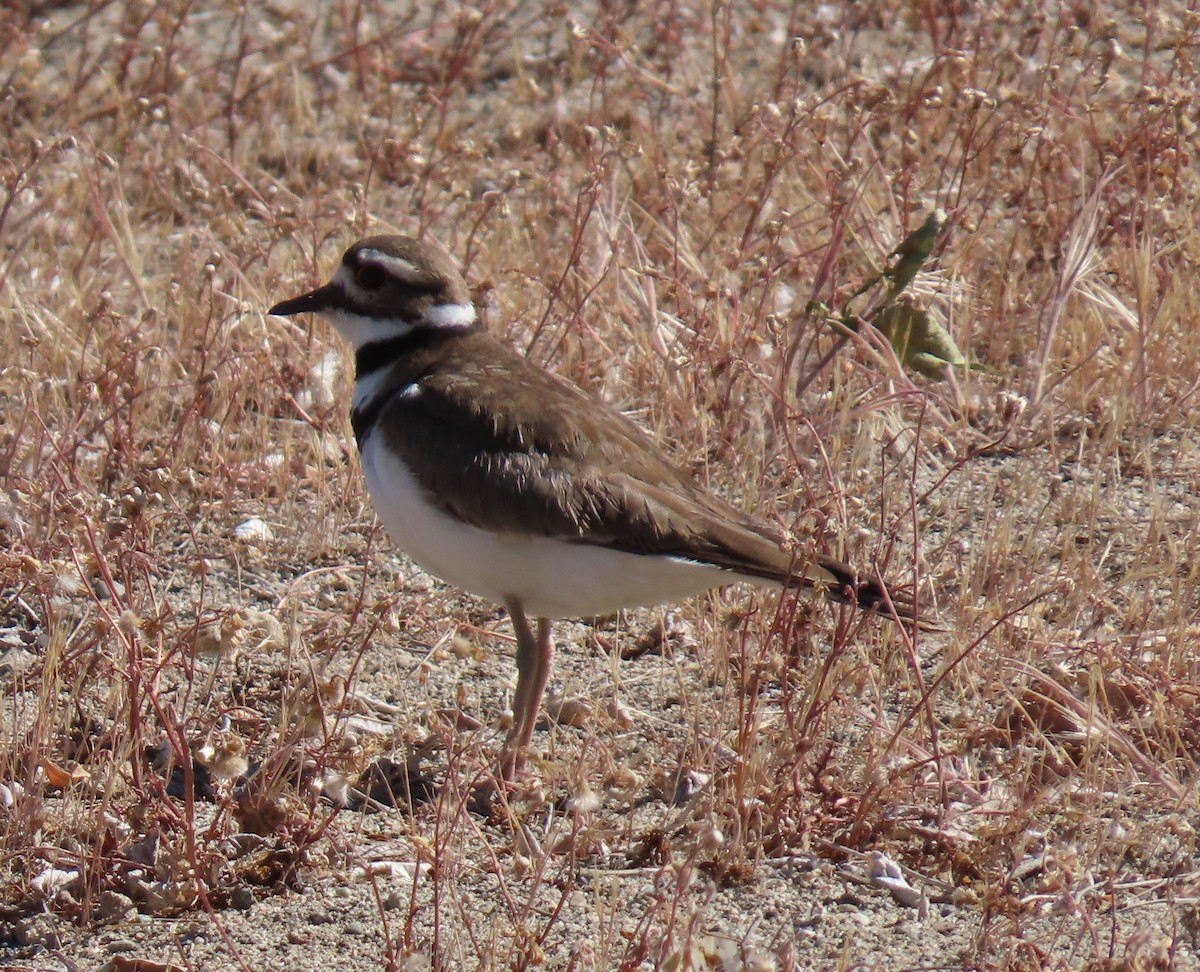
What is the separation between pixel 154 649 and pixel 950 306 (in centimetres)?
279

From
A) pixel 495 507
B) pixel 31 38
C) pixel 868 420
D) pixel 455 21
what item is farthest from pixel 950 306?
pixel 31 38

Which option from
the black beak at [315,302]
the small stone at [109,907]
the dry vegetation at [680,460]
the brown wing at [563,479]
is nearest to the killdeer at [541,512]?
the brown wing at [563,479]

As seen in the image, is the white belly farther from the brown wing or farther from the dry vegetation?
the dry vegetation

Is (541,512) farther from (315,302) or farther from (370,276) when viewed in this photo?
(315,302)

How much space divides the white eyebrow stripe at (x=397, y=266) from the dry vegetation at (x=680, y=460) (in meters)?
0.65

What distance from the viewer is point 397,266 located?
15.5ft

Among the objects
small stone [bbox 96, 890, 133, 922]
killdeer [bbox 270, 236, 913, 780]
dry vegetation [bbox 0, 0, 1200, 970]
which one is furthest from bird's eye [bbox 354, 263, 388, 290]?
small stone [bbox 96, 890, 133, 922]

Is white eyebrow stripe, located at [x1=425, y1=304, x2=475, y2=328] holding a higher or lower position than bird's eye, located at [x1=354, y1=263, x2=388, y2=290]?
lower

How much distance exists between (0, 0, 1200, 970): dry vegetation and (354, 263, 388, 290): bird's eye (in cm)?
59

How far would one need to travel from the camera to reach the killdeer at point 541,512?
4090 mm

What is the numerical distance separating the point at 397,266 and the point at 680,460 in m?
1.20

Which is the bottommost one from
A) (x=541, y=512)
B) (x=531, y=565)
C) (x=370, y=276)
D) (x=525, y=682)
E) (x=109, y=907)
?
(x=109, y=907)

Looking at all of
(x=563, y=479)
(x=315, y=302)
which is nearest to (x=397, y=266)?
(x=315, y=302)

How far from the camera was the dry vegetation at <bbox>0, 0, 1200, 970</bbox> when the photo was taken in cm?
365
